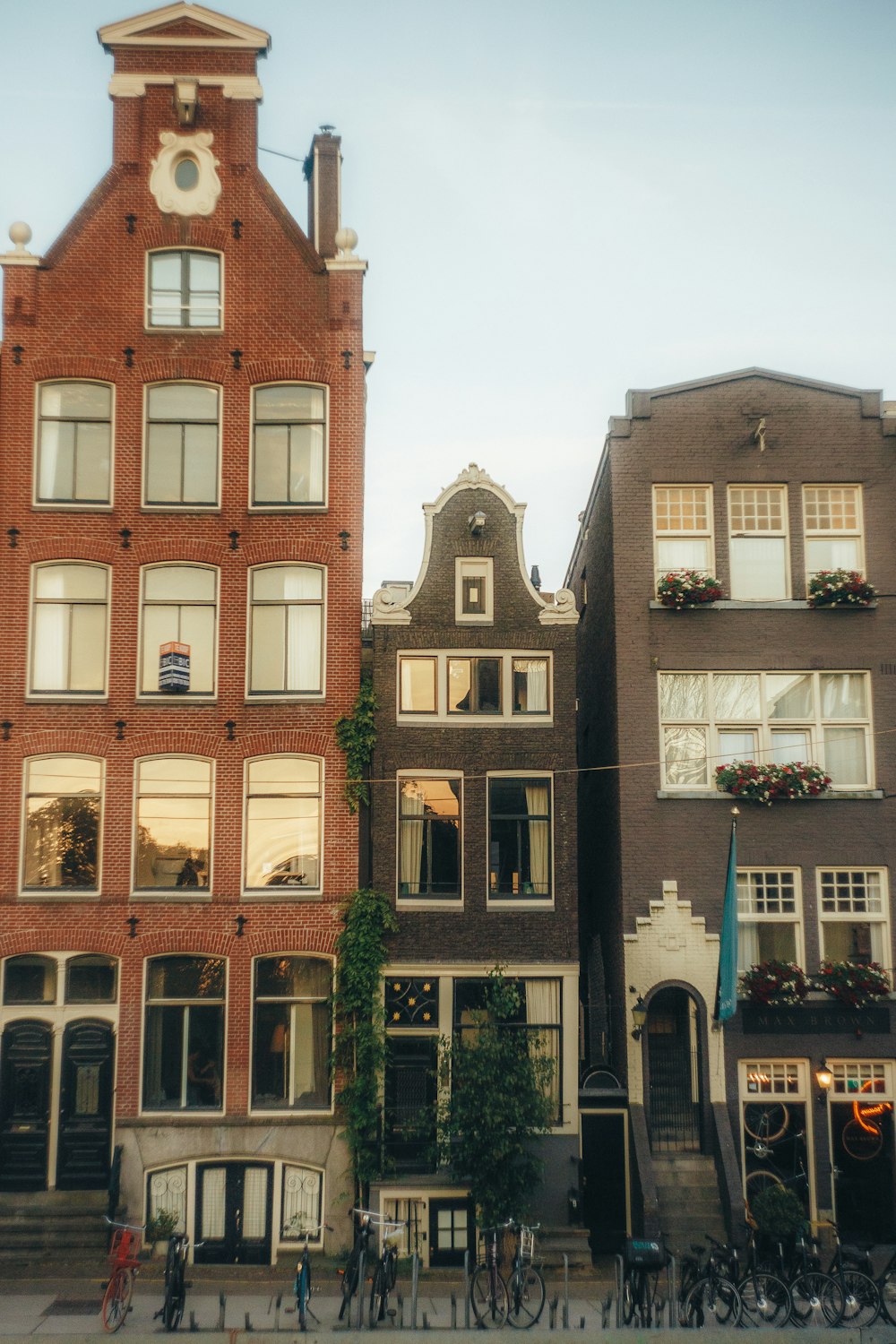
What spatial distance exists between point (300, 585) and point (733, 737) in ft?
27.9

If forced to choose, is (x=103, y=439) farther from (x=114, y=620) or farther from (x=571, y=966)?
(x=571, y=966)

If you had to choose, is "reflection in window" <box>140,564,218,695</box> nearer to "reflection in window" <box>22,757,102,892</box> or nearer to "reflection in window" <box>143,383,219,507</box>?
"reflection in window" <box>143,383,219,507</box>

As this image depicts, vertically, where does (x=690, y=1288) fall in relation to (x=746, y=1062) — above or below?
below

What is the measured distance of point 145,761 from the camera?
22.3 m

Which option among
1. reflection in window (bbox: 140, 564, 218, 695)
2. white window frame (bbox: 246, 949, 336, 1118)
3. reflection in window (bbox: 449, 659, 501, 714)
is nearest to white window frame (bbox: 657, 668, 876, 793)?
reflection in window (bbox: 449, 659, 501, 714)

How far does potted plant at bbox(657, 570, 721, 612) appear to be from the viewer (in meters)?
22.4

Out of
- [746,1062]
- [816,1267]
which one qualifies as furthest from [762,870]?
[816,1267]

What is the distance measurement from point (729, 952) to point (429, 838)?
556 cm

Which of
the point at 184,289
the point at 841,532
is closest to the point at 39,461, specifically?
the point at 184,289

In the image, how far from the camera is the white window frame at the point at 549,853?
21781mm

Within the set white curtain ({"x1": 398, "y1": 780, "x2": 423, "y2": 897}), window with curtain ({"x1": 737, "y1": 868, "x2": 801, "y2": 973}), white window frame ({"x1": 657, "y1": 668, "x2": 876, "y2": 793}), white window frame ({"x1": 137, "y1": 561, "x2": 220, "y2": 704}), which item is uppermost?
white window frame ({"x1": 137, "y1": 561, "x2": 220, "y2": 704})

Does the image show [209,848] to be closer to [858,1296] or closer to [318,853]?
[318,853]

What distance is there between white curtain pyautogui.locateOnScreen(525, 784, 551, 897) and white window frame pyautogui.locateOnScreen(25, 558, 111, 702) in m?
7.92

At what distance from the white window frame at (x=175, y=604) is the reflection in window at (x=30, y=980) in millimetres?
4971
